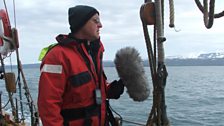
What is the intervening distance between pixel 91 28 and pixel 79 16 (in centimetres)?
11

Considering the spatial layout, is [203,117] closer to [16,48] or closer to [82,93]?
[16,48]

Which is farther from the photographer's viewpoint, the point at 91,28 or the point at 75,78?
the point at 91,28

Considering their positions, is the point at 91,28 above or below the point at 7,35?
above

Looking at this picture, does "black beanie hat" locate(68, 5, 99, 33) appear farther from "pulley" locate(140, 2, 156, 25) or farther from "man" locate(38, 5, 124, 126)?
"pulley" locate(140, 2, 156, 25)

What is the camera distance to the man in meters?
2.22

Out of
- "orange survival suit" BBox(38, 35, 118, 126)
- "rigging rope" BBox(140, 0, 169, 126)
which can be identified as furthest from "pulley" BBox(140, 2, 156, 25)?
"orange survival suit" BBox(38, 35, 118, 126)

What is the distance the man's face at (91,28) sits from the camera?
238cm

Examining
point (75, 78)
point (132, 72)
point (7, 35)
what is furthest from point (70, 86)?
point (7, 35)

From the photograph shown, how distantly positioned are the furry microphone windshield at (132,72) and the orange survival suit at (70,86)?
0.27 meters

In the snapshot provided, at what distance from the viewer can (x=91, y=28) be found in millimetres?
2383

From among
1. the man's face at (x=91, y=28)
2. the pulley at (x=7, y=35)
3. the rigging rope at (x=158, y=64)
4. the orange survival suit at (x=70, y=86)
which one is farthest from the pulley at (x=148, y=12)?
the pulley at (x=7, y=35)

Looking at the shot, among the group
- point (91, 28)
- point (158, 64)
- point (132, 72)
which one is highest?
point (91, 28)

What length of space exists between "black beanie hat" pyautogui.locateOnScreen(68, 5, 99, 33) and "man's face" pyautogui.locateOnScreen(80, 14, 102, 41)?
24mm

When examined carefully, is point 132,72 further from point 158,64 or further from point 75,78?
point 75,78
